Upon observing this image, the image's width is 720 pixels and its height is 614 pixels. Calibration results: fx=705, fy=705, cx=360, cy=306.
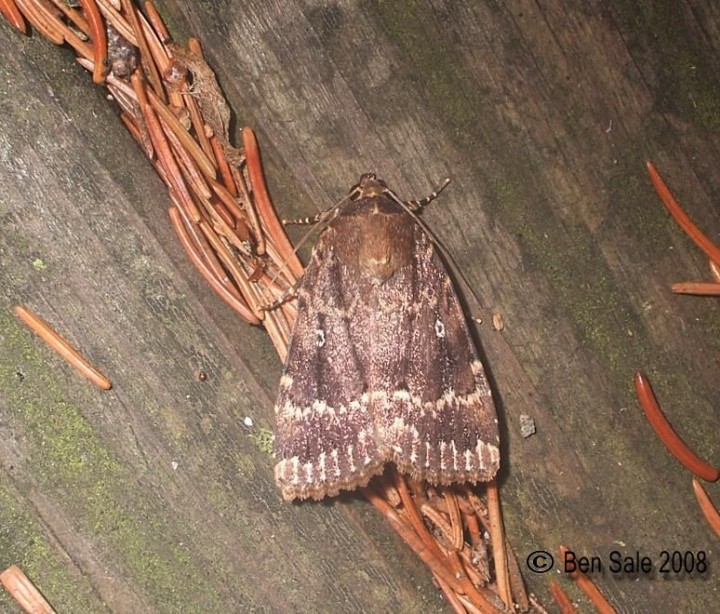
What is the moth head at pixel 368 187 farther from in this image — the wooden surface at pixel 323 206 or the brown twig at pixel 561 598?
the brown twig at pixel 561 598

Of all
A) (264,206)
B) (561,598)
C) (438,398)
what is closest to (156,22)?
(264,206)

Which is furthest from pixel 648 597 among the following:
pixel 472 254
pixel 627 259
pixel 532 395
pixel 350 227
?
pixel 350 227

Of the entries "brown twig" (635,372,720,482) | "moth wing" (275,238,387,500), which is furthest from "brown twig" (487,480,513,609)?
"brown twig" (635,372,720,482)

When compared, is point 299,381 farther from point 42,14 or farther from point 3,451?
point 42,14

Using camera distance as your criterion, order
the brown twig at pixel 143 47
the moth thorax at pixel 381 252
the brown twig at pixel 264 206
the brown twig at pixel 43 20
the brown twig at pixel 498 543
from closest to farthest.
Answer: the brown twig at pixel 43 20
the brown twig at pixel 143 47
the brown twig at pixel 264 206
the brown twig at pixel 498 543
the moth thorax at pixel 381 252

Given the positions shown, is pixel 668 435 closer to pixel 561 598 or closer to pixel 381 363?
pixel 561 598

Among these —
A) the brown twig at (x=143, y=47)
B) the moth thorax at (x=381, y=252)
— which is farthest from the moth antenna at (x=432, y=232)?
the brown twig at (x=143, y=47)
